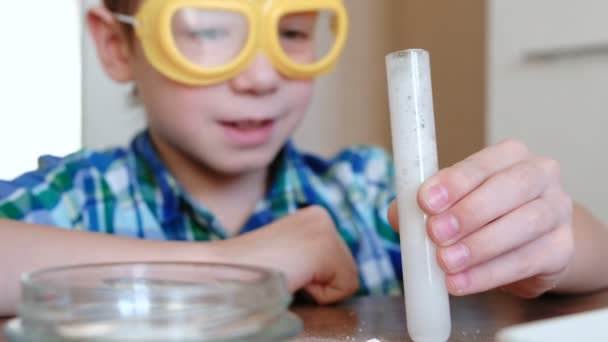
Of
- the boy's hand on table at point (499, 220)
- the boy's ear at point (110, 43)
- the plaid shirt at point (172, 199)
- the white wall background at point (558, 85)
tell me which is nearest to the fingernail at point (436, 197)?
the boy's hand on table at point (499, 220)

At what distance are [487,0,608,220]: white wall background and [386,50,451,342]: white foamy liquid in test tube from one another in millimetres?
970

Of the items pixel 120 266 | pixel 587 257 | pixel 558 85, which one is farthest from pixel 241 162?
pixel 558 85

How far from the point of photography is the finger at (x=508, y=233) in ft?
1.33

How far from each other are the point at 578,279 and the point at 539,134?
0.77m

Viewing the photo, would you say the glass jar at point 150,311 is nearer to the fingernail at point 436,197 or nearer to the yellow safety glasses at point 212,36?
the fingernail at point 436,197

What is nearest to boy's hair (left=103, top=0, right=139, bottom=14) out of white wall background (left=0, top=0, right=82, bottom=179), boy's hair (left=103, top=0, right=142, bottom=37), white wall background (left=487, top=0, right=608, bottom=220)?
boy's hair (left=103, top=0, right=142, bottom=37)

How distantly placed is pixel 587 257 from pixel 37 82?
1271 millimetres

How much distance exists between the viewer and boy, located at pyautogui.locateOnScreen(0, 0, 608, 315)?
1.58 feet

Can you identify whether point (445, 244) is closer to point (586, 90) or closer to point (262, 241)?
point (262, 241)

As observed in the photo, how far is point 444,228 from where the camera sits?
397mm

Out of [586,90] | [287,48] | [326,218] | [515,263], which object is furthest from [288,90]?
[586,90]

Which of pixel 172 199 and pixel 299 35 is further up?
pixel 299 35

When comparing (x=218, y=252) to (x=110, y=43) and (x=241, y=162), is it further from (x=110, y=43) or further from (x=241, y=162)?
(x=110, y=43)

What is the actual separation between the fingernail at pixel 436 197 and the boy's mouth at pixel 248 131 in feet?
1.55
